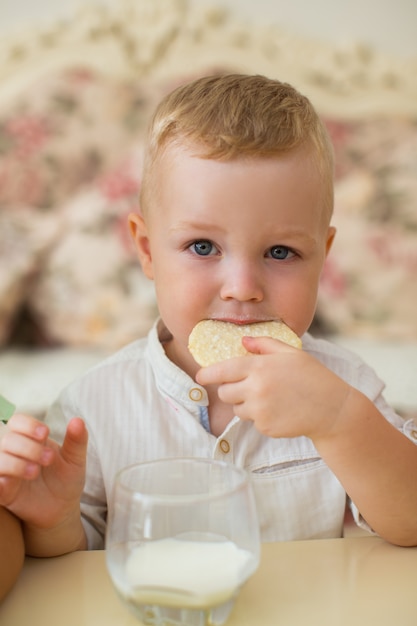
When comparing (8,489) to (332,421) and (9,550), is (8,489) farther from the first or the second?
(332,421)

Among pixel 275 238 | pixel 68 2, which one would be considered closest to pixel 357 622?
pixel 275 238

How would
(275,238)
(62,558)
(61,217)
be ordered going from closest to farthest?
(62,558)
(275,238)
(61,217)

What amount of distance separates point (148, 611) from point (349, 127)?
7.48 ft

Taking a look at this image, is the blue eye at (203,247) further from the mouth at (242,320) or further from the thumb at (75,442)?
the thumb at (75,442)

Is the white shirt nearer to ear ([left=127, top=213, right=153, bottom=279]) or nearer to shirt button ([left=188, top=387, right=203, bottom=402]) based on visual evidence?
shirt button ([left=188, top=387, right=203, bottom=402])

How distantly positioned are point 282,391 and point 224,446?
0.26 metres

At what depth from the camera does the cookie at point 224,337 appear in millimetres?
784

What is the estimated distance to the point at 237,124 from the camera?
841 millimetres

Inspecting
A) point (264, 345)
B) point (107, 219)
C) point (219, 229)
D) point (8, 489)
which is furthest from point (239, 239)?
point (107, 219)

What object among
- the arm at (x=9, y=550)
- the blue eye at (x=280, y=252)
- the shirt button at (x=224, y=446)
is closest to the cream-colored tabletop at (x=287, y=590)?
the arm at (x=9, y=550)

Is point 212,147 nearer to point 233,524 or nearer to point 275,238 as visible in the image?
point 275,238

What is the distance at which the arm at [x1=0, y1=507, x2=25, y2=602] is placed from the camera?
624mm

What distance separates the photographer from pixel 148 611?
52 centimetres

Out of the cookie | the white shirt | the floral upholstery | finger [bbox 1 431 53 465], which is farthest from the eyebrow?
the floral upholstery
